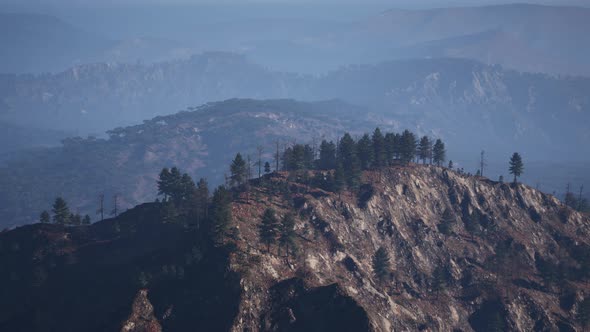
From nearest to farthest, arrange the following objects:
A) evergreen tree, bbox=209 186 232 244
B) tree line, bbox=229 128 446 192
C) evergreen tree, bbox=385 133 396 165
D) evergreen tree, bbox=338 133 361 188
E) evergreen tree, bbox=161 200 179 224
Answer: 1. evergreen tree, bbox=209 186 232 244
2. evergreen tree, bbox=161 200 179 224
3. tree line, bbox=229 128 446 192
4. evergreen tree, bbox=338 133 361 188
5. evergreen tree, bbox=385 133 396 165

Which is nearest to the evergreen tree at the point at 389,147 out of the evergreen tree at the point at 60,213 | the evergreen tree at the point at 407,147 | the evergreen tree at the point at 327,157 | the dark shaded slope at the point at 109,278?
the evergreen tree at the point at 407,147

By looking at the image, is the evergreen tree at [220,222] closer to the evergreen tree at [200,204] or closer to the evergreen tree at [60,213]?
the evergreen tree at [200,204]

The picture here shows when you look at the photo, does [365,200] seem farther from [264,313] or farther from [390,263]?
[264,313]

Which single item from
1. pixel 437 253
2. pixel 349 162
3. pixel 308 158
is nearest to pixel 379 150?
pixel 349 162

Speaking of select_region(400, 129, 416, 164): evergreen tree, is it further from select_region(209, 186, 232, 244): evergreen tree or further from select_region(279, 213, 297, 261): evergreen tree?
select_region(209, 186, 232, 244): evergreen tree

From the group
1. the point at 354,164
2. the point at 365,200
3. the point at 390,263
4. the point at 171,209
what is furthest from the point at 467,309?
the point at 171,209

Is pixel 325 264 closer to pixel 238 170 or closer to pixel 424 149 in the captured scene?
pixel 238 170

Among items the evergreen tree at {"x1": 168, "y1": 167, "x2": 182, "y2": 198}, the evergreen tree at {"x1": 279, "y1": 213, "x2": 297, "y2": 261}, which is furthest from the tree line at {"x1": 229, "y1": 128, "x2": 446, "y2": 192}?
the evergreen tree at {"x1": 279, "y1": 213, "x2": 297, "y2": 261}
